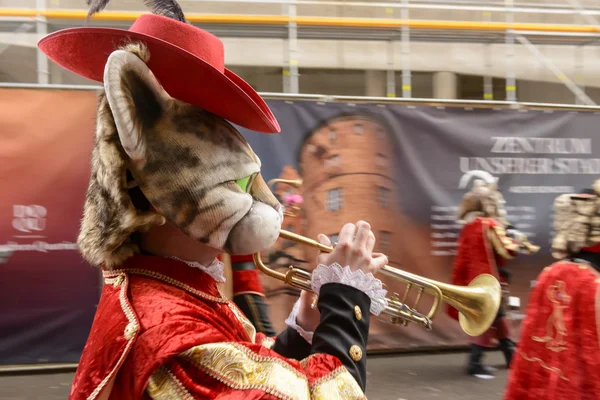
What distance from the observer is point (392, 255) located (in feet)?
20.0

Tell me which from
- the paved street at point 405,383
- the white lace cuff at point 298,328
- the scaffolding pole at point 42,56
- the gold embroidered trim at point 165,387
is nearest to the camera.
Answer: the gold embroidered trim at point 165,387

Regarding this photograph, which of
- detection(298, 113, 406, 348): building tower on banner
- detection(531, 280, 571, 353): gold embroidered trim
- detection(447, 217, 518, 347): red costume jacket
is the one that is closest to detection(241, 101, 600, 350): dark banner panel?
detection(298, 113, 406, 348): building tower on banner

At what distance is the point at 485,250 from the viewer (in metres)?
5.54

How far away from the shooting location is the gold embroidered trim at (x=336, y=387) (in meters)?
1.38

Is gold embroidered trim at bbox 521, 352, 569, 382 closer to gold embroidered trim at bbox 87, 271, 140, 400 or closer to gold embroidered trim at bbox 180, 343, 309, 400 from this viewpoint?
gold embroidered trim at bbox 180, 343, 309, 400

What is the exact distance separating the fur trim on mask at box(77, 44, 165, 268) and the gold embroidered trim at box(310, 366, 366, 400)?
49 cm

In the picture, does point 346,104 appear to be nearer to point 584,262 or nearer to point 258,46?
point 258,46

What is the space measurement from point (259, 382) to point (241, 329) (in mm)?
305

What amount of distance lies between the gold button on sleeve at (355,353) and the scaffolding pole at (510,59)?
5.64 m

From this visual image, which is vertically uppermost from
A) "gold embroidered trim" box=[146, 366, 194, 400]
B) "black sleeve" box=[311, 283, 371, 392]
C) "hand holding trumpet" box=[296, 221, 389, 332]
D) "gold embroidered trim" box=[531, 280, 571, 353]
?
"hand holding trumpet" box=[296, 221, 389, 332]

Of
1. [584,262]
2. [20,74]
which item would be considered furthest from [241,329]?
[20,74]

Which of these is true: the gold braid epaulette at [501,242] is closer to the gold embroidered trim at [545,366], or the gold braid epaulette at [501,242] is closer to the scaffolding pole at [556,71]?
the scaffolding pole at [556,71]

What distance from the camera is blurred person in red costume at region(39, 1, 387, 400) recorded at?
1323mm

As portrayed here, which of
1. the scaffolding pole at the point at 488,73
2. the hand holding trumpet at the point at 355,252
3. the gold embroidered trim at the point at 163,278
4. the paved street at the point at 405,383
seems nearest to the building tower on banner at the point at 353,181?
the paved street at the point at 405,383
